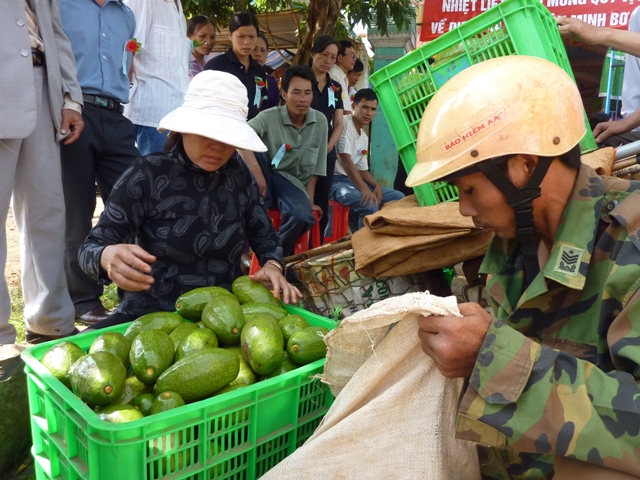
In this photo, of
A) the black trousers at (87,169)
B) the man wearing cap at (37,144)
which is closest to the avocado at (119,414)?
the man wearing cap at (37,144)

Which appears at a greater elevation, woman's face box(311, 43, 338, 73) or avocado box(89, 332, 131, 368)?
woman's face box(311, 43, 338, 73)

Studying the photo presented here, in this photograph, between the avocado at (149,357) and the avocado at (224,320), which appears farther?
the avocado at (224,320)

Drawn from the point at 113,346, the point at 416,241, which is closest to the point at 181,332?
the point at 113,346

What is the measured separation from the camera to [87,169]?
382 centimetres

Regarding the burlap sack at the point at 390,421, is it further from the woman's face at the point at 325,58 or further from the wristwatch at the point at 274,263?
the woman's face at the point at 325,58

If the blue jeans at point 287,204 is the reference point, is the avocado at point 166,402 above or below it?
above

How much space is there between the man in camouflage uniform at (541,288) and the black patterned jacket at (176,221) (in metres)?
1.35

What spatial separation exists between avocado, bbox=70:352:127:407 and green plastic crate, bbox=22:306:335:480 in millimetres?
56

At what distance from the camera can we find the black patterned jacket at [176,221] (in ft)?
8.48

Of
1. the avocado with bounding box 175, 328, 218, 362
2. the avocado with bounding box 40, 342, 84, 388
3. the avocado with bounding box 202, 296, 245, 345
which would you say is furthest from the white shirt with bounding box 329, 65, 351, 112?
the avocado with bounding box 40, 342, 84, 388

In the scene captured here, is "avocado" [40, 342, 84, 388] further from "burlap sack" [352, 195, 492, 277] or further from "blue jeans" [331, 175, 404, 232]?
"blue jeans" [331, 175, 404, 232]

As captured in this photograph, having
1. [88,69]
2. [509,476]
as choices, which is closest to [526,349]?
[509,476]

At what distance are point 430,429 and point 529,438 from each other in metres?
0.32

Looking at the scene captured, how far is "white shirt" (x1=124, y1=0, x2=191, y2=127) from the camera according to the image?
14.3 ft
